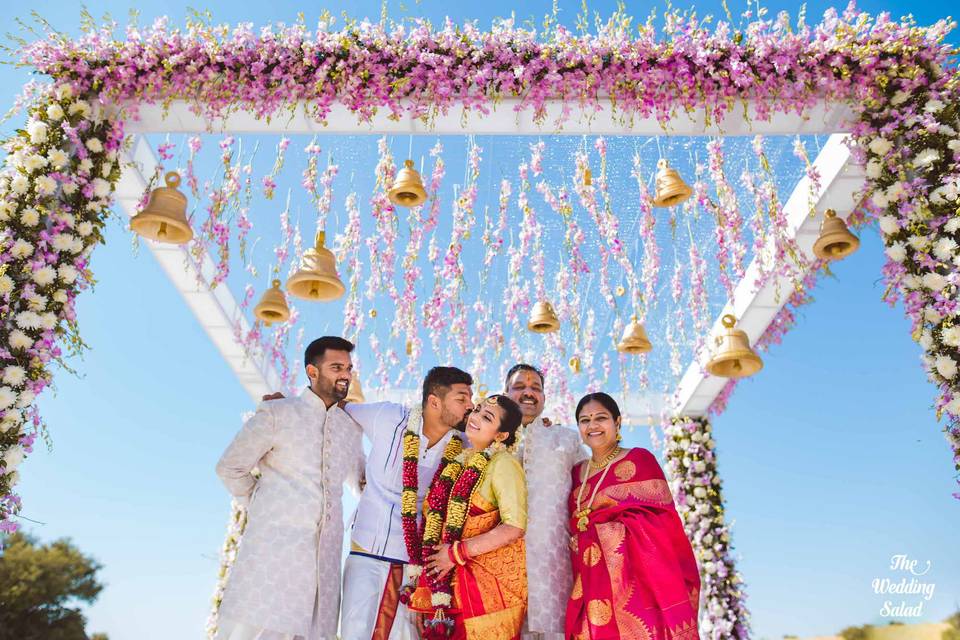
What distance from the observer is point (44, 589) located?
19594mm

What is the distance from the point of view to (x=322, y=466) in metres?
3.75

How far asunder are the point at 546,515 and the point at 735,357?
110 inches

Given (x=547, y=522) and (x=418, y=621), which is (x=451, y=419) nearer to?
(x=547, y=522)

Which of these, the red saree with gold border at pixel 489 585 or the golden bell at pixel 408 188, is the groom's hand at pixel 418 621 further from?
the golden bell at pixel 408 188

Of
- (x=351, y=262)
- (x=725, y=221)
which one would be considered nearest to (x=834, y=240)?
(x=725, y=221)

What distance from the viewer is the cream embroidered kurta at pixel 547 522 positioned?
3436 mm

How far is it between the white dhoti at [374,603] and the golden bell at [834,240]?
145 inches

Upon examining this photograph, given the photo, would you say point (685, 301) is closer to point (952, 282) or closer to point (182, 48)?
point (952, 282)

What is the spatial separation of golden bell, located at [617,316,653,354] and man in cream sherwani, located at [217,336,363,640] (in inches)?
144

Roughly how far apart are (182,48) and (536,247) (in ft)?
14.0

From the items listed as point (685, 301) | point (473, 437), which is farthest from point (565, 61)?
point (685, 301)

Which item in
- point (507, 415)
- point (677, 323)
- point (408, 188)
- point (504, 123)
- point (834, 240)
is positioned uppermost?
point (677, 323)

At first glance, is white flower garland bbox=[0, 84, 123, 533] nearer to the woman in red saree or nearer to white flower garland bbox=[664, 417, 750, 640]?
the woman in red saree

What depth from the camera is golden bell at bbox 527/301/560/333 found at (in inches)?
263
